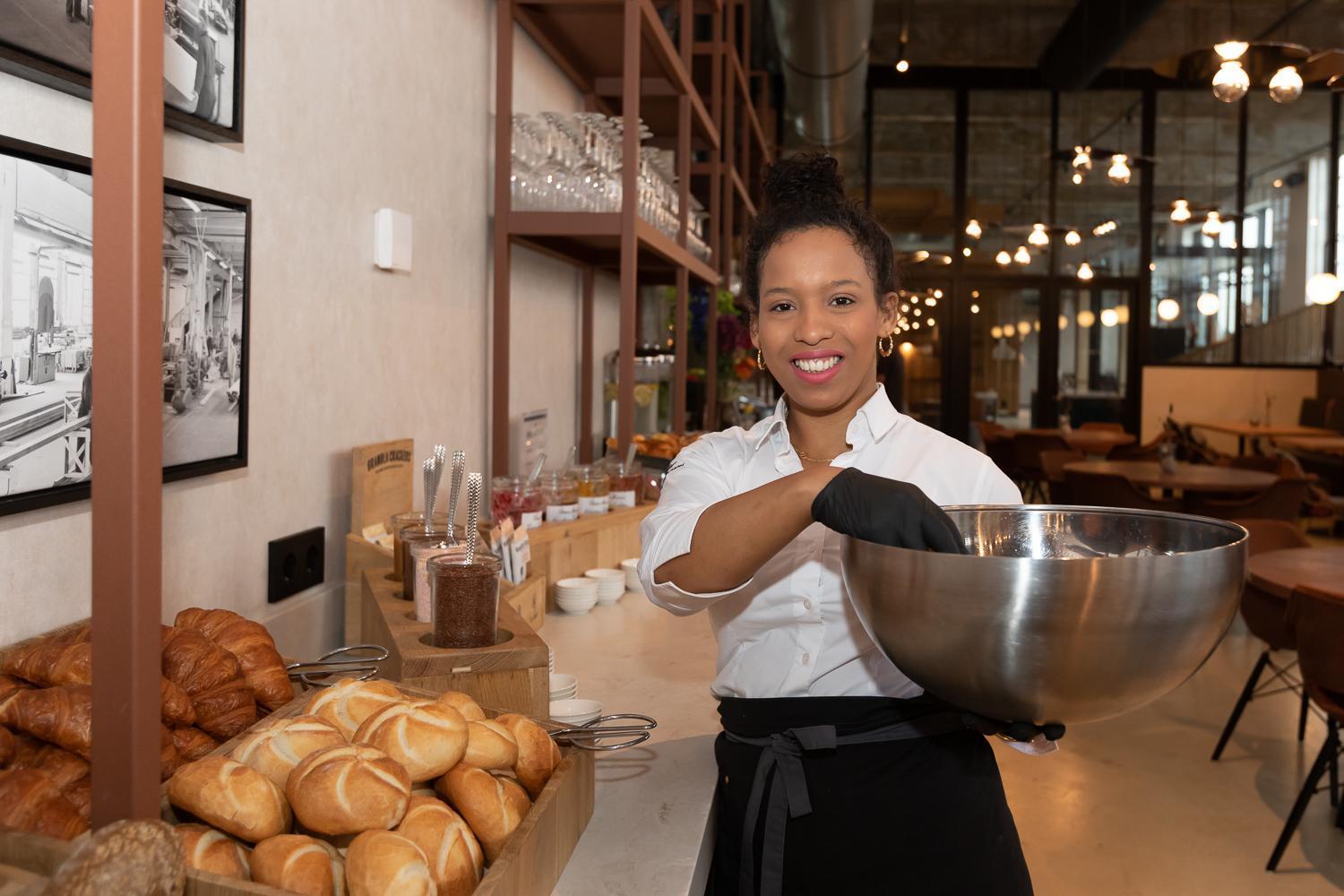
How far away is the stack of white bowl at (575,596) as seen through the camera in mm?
2434

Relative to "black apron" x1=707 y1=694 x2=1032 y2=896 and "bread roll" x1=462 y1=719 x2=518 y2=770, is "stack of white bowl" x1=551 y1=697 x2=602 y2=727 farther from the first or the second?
"bread roll" x1=462 y1=719 x2=518 y2=770

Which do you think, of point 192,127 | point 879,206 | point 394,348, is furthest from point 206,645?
point 879,206

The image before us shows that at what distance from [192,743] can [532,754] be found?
330 millimetres

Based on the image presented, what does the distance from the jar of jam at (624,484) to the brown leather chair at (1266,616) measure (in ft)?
5.83

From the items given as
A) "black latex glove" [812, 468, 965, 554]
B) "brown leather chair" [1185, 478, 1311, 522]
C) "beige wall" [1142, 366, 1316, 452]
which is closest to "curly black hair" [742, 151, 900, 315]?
"black latex glove" [812, 468, 965, 554]

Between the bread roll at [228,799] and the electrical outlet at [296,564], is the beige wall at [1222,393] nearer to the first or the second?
the electrical outlet at [296,564]

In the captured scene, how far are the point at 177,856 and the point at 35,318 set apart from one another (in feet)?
2.48

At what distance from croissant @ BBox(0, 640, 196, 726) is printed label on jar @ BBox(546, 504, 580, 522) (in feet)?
5.12

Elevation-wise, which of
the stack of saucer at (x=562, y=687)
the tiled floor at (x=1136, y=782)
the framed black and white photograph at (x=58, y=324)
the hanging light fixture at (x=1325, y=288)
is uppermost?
the hanging light fixture at (x=1325, y=288)

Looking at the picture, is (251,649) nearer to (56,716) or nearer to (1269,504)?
(56,716)

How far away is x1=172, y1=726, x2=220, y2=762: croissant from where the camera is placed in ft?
3.51

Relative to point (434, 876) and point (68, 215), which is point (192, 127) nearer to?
point (68, 215)

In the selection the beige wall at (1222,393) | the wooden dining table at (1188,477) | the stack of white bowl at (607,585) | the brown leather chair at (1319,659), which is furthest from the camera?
the beige wall at (1222,393)

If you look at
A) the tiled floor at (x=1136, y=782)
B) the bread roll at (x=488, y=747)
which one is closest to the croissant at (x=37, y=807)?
the bread roll at (x=488, y=747)
